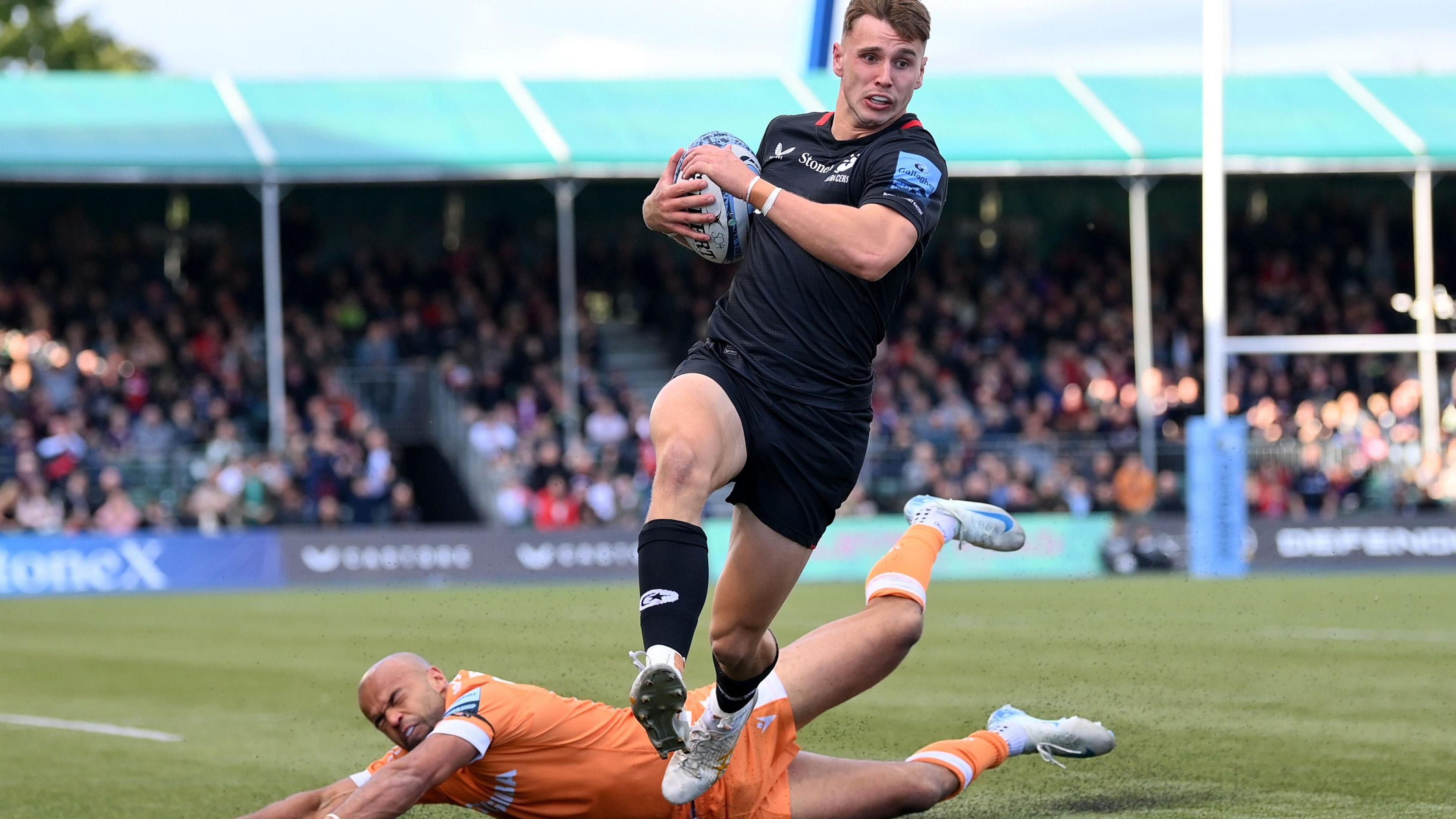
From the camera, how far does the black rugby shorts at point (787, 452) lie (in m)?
4.99

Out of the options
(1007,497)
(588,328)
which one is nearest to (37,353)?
(588,328)

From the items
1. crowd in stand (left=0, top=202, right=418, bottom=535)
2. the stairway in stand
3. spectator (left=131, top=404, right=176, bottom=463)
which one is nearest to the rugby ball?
crowd in stand (left=0, top=202, right=418, bottom=535)

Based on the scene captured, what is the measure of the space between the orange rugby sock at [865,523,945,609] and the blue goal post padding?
45.3ft

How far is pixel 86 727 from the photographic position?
902cm

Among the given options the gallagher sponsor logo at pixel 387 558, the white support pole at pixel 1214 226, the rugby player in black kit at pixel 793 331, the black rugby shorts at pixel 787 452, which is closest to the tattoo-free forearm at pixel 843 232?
the rugby player in black kit at pixel 793 331

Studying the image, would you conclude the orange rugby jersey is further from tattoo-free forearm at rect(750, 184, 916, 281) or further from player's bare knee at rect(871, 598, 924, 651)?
tattoo-free forearm at rect(750, 184, 916, 281)

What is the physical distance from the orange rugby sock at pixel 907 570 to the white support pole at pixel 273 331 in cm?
1671

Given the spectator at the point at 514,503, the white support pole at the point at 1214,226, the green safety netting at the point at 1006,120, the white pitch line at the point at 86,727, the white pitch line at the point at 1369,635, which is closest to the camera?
the white pitch line at the point at 86,727

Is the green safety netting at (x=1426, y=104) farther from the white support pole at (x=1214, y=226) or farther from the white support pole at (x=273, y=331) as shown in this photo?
the white support pole at (x=273, y=331)

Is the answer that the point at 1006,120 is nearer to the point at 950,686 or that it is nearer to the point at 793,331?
the point at 950,686

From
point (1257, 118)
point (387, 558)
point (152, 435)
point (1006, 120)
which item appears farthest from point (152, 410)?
point (1257, 118)

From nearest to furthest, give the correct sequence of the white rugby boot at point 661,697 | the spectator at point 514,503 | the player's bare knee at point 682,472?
the white rugby boot at point 661,697 < the player's bare knee at point 682,472 < the spectator at point 514,503

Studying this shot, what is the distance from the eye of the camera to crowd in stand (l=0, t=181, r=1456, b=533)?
70.3ft

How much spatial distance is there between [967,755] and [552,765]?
1520mm
